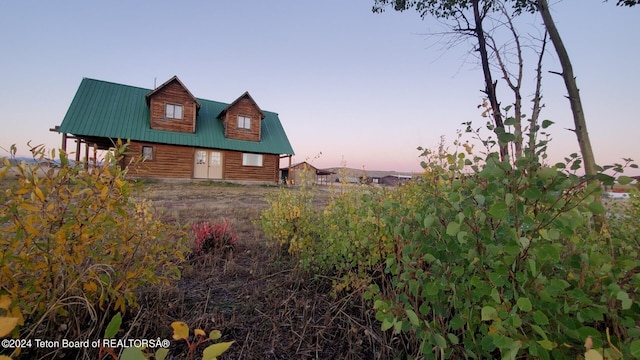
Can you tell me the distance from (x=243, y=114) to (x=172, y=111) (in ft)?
13.1

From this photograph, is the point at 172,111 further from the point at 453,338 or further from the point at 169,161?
the point at 453,338

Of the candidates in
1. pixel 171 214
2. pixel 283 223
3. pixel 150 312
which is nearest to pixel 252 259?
pixel 283 223

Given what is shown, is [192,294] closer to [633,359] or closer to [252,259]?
[252,259]

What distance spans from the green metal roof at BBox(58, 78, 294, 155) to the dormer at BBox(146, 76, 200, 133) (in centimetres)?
40

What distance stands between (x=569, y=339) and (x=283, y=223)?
2.65 meters

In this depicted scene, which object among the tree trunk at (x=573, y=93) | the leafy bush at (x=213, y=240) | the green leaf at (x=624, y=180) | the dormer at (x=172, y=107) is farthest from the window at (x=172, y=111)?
the green leaf at (x=624, y=180)

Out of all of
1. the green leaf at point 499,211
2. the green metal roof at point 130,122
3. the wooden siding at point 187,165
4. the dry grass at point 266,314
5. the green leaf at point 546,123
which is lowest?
the dry grass at point 266,314

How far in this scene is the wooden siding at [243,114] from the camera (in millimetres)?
17828

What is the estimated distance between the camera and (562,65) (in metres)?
3.43

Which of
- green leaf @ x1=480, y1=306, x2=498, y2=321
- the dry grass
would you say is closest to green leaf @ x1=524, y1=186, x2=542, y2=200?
green leaf @ x1=480, y1=306, x2=498, y2=321

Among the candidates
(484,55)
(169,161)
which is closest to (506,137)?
(484,55)

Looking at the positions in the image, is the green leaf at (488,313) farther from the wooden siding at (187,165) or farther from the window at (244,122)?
the window at (244,122)

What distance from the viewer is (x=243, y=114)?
59.6ft

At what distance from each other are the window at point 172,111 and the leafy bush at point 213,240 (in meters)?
15.1
